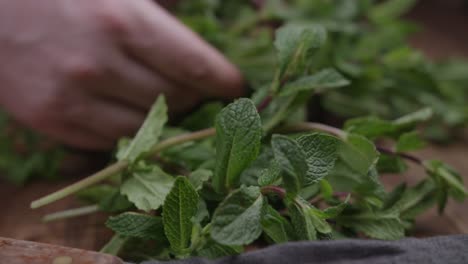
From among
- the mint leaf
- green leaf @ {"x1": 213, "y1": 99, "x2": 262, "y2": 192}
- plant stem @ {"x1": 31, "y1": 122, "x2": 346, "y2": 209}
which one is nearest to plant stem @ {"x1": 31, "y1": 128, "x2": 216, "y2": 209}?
plant stem @ {"x1": 31, "y1": 122, "x2": 346, "y2": 209}

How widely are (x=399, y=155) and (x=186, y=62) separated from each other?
9.7 inches

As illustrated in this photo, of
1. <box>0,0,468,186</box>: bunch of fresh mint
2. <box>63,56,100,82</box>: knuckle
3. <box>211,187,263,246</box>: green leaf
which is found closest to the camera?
<box>211,187,263,246</box>: green leaf

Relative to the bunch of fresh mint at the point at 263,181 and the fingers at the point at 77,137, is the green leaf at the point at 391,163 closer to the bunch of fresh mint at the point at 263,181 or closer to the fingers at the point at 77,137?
the bunch of fresh mint at the point at 263,181

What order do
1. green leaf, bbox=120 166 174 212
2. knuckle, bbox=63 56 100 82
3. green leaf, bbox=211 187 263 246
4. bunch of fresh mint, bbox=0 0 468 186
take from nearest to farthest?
green leaf, bbox=211 187 263 246
green leaf, bbox=120 166 174 212
knuckle, bbox=63 56 100 82
bunch of fresh mint, bbox=0 0 468 186

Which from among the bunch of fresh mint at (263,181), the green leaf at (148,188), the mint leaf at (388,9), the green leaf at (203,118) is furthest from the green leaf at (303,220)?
the mint leaf at (388,9)

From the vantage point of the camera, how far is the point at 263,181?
1.34 feet

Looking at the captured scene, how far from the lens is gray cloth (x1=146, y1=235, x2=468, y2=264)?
1.30 feet

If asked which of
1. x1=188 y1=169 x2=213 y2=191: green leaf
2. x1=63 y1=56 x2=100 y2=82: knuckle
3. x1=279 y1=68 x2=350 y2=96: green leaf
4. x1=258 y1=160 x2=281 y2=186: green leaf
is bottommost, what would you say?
x1=188 y1=169 x2=213 y2=191: green leaf

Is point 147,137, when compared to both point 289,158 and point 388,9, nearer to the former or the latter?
point 289,158

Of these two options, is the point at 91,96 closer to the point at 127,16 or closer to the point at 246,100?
the point at 127,16

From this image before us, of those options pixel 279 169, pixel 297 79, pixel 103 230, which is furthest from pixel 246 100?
pixel 103 230

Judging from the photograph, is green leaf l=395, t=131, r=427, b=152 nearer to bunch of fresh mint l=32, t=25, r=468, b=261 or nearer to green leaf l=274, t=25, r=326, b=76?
bunch of fresh mint l=32, t=25, r=468, b=261

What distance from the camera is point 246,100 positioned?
0.41 metres

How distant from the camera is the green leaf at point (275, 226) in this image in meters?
0.41
